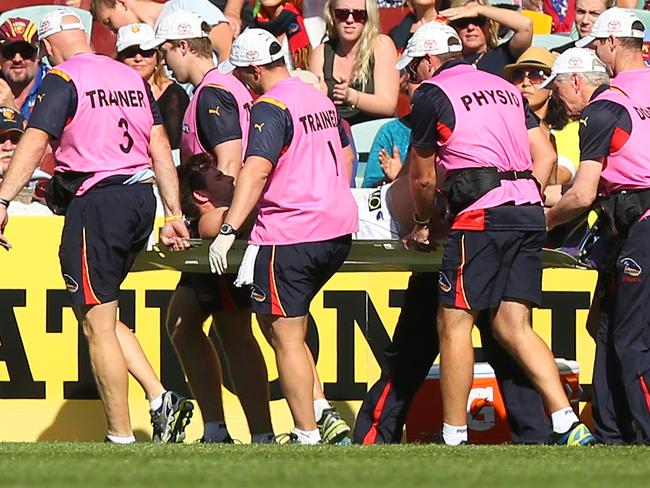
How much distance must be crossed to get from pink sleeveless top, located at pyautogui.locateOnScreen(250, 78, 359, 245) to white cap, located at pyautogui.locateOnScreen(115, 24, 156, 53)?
3.90 feet

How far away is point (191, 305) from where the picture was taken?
352 inches

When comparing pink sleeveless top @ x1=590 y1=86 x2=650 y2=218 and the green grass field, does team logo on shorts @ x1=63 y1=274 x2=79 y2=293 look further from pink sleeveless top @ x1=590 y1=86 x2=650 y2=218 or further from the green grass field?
pink sleeveless top @ x1=590 y1=86 x2=650 y2=218

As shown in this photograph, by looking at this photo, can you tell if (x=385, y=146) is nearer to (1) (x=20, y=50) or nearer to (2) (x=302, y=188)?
(2) (x=302, y=188)

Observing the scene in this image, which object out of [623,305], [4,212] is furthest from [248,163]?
[623,305]

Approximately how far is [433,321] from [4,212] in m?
2.44

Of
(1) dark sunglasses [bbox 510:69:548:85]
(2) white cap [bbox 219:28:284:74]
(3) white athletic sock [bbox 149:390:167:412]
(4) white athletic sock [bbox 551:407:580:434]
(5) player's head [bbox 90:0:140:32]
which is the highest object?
(2) white cap [bbox 219:28:284:74]

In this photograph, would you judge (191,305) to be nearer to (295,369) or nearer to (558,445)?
(295,369)

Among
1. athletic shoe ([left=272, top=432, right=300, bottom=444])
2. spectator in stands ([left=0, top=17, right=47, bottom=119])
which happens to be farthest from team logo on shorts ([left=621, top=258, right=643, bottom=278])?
spectator in stands ([left=0, top=17, right=47, bottom=119])

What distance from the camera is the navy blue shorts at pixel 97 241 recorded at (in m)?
8.05

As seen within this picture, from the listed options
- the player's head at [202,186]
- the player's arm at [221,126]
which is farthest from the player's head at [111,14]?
the player's head at [202,186]

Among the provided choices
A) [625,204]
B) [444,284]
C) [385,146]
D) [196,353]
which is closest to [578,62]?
[625,204]

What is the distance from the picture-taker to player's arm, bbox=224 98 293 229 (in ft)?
25.7

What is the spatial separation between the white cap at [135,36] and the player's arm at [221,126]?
1.68 feet

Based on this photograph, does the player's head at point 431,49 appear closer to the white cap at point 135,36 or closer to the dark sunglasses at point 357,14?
the white cap at point 135,36
